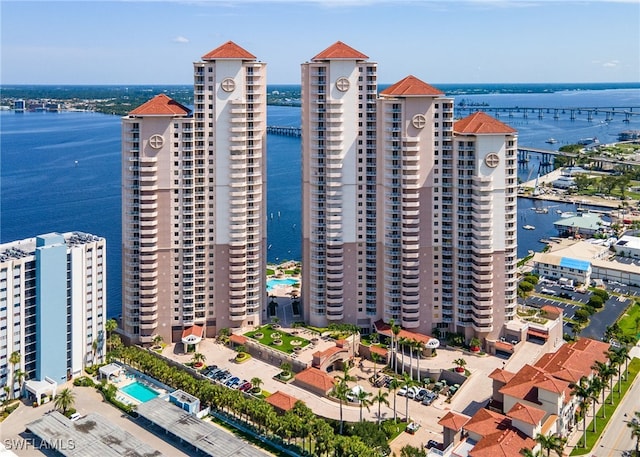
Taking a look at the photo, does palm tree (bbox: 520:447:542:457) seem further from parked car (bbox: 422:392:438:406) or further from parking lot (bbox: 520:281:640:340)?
parking lot (bbox: 520:281:640:340)

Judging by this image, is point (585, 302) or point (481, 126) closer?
point (481, 126)

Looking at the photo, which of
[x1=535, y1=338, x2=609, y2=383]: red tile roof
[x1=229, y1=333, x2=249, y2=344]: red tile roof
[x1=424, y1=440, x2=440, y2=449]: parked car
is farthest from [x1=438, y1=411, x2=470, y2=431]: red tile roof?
[x1=229, y1=333, x2=249, y2=344]: red tile roof

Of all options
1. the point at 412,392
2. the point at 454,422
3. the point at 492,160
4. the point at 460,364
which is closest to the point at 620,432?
the point at 460,364

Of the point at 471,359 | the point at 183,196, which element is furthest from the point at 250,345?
the point at 471,359

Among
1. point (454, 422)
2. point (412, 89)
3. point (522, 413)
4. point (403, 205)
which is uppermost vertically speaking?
point (412, 89)

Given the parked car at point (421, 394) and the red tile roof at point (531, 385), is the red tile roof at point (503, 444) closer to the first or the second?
the red tile roof at point (531, 385)

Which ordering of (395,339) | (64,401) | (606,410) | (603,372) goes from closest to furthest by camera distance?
(64,401), (603,372), (606,410), (395,339)

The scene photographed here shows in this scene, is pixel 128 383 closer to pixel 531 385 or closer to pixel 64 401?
pixel 64 401
